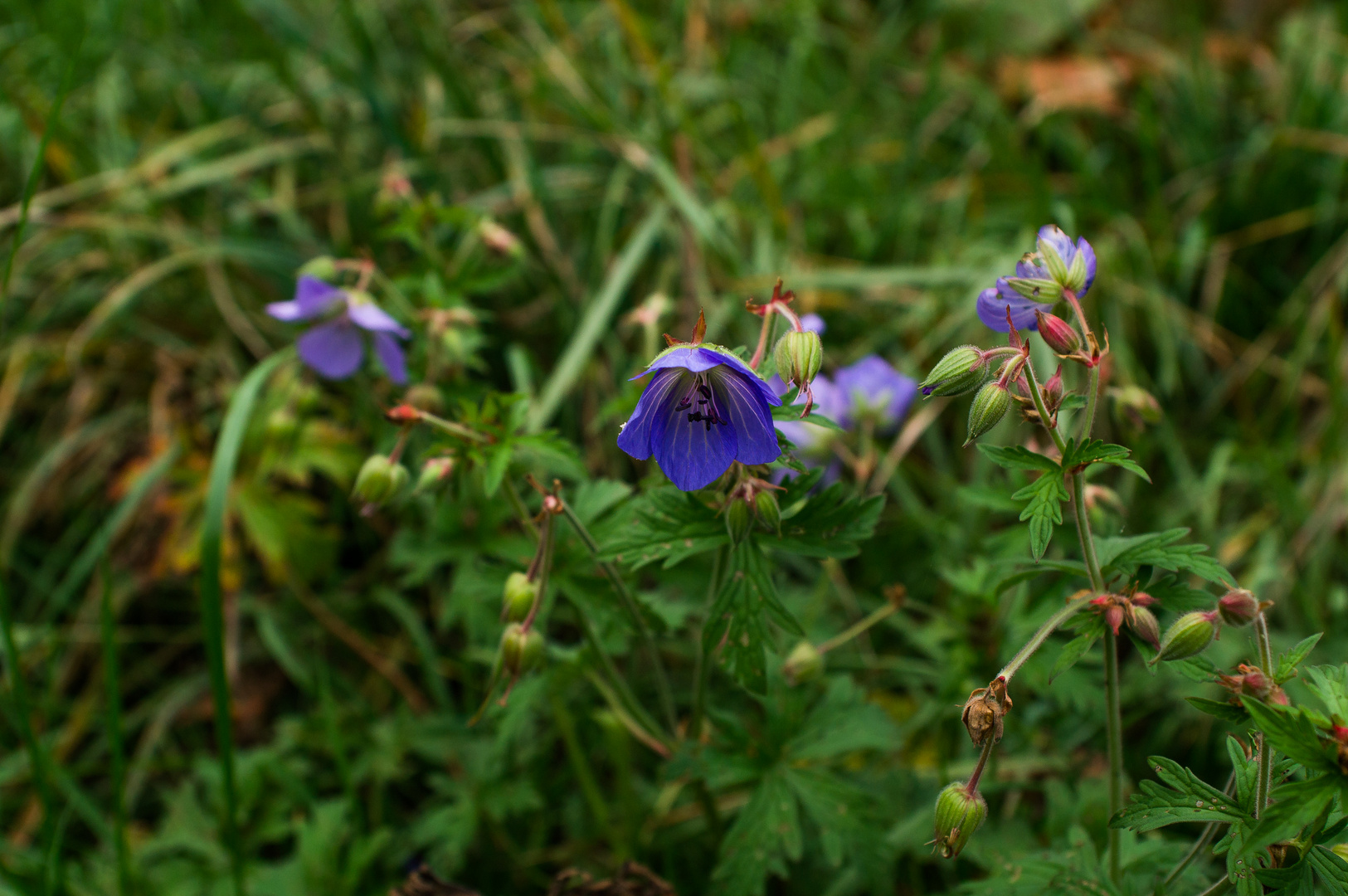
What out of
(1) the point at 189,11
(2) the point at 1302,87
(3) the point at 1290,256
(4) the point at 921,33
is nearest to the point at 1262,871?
(3) the point at 1290,256

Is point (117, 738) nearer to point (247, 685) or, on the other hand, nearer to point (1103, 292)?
point (247, 685)

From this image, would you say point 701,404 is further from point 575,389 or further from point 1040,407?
point 575,389

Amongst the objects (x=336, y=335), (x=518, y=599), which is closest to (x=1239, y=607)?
(x=518, y=599)

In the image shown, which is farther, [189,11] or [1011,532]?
[189,11]

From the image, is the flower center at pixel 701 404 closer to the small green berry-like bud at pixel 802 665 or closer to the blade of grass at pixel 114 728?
the small green berry-like bud at pixel 802 665

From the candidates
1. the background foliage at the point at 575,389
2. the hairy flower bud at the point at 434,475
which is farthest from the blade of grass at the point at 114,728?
the hairy flower bud at the point at 434,475

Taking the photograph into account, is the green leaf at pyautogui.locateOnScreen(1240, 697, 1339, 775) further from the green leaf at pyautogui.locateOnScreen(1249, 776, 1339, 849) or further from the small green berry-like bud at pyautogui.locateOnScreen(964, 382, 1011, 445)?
the small green berry-like bud at pyautogui.locateOnScreen(964, 382, 1011, 445)

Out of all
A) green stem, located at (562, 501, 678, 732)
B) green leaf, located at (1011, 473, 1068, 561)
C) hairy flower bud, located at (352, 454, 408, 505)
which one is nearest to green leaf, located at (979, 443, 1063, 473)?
green leaf, located at (1011, 473, 1068, 561)
